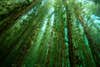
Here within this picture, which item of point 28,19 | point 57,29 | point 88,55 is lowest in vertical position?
point 88,55

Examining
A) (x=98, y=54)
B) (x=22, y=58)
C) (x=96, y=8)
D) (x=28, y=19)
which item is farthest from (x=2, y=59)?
(x=96, y=8)

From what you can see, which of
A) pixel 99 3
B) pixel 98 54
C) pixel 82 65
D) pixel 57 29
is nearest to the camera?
pixel 99 3

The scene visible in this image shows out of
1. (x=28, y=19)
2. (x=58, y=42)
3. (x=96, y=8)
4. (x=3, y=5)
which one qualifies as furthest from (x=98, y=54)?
(x=3, y=5)

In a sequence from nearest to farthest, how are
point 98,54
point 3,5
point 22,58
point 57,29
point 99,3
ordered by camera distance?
1. point 99,3
2. point 3,5
3. point 57,29
4. point 98,54
5. point 22,58

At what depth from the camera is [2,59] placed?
955 centimetres

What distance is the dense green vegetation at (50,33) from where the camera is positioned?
658cm

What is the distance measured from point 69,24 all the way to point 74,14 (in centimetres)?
54

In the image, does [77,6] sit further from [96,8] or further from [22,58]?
[22,58]

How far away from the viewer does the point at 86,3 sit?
668 centimetres

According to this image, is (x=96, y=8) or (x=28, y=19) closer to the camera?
(x=96, y=8)

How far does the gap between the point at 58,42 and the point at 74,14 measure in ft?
5.84

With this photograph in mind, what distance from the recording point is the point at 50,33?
778 centimetres

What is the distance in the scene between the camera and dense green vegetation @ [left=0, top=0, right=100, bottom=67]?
6.58 metres

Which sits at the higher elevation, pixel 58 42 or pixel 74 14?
pixel 74 14
